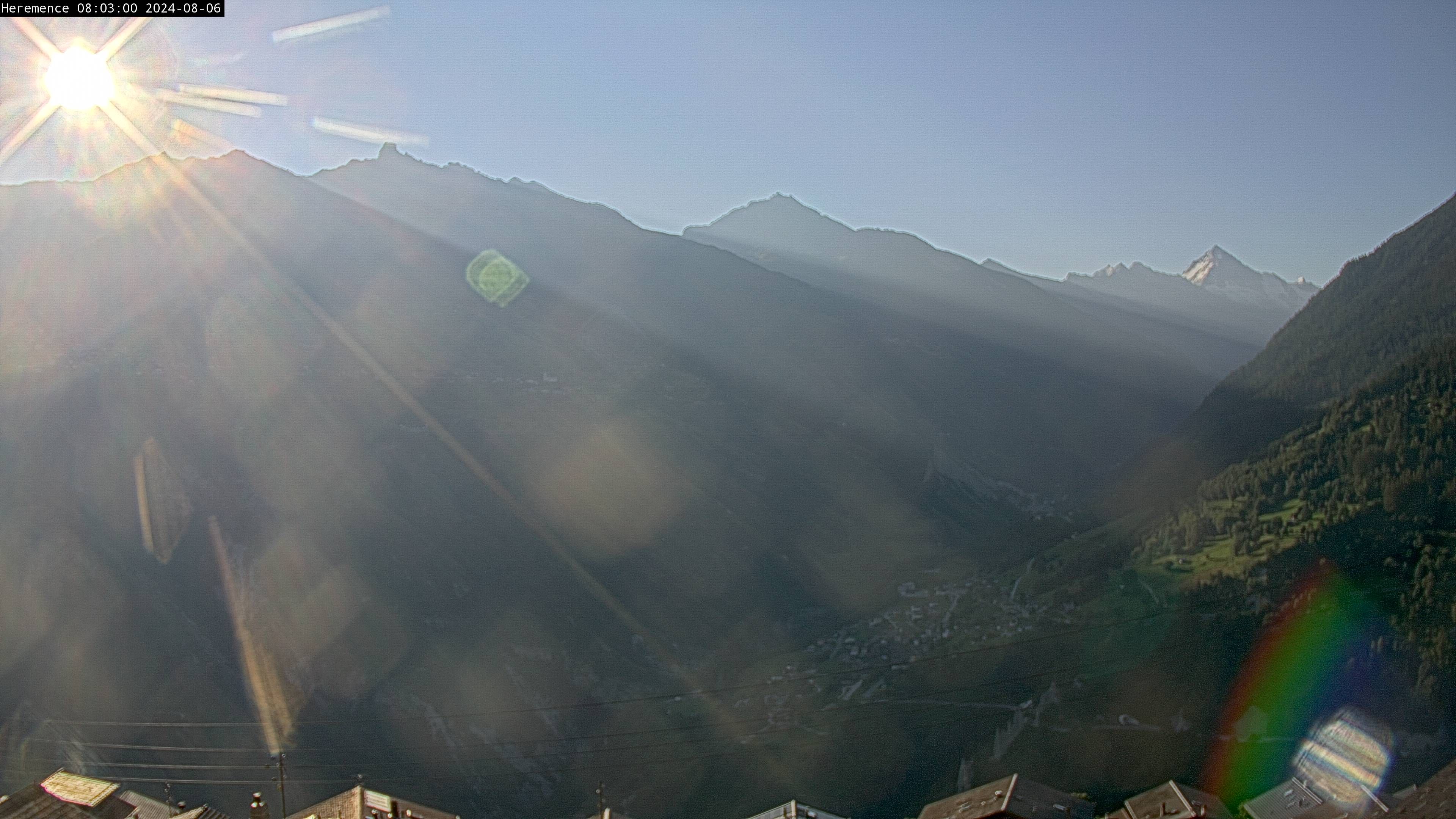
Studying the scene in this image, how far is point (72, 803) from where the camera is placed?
31047 millimetres

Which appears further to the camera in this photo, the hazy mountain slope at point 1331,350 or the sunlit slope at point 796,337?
the sunlit slope at point 796,337

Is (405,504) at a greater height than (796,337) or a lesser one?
lesser

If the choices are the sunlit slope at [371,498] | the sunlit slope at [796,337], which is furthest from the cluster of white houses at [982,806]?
the sunlit slope at [796,337]

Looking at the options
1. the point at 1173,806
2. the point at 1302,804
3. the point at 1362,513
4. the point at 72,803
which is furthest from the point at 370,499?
the point at 1362,513

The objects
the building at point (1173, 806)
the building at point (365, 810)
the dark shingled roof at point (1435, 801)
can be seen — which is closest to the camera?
the dark shingled roof at point (1435, 801)

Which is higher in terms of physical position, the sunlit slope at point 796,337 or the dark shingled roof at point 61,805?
the sunlit slope at point 796,337

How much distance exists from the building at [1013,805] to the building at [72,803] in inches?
1146

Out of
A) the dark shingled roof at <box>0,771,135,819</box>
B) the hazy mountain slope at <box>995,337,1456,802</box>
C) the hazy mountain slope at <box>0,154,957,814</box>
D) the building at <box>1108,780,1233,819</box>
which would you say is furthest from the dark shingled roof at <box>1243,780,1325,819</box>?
the dark shingled roof at <box>0,771,135,819</box>

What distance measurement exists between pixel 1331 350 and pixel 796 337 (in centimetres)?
7962

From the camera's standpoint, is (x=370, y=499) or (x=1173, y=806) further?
(x=370, y=499)

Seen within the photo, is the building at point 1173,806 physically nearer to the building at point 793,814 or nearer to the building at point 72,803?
the building at point 793,814

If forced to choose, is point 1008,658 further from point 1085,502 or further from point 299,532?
point 1085,502

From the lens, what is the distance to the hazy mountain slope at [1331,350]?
349ft

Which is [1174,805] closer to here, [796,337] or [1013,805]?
[1013,805]
